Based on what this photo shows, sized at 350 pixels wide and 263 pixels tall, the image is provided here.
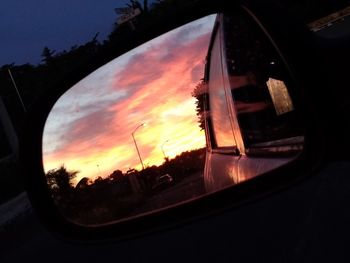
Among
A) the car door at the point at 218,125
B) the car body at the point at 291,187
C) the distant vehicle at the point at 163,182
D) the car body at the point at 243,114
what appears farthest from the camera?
the car door at the point at 218,125

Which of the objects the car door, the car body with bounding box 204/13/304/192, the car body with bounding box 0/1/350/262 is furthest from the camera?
the car door

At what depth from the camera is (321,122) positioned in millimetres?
1391

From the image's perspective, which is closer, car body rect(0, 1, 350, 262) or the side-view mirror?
car body rect(0, 1, 350, 262)

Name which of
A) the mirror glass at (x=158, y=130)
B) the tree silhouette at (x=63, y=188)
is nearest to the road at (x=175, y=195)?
the mirror glass at (x=158, y=130)

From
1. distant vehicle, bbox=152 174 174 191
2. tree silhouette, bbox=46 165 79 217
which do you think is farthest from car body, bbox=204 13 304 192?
tree silhouette, bbox=46 165 79 217

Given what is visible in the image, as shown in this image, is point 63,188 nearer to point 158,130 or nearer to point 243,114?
point 158,130

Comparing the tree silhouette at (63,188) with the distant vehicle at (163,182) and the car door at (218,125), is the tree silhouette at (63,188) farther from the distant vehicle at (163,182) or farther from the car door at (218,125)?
the car door at (218,125)

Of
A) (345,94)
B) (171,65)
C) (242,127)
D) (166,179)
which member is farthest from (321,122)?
(242,127)

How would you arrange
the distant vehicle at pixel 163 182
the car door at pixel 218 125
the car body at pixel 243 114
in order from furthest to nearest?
the car door at pixel 218 125 < the distant vehicle at pixel 163 182 < the car body at pixel 243 114

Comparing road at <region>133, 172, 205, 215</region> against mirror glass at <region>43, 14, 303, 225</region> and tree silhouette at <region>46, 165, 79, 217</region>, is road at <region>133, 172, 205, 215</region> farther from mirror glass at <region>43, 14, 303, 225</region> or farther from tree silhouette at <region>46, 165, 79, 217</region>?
tree silhouette at <region>46, 165, 79, 217</region>

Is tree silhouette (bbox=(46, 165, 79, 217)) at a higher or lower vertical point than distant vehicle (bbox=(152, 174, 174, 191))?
higher

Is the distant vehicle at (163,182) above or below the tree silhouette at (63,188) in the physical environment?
below

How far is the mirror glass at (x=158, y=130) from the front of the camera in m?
1.93

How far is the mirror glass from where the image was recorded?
193 cm
